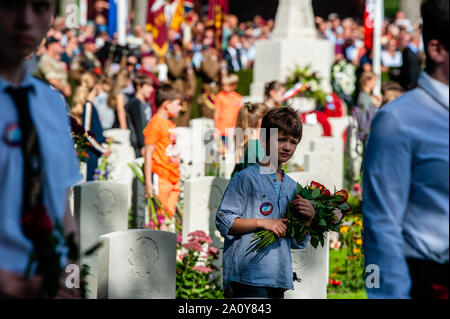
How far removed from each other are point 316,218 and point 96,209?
2808 millimetres

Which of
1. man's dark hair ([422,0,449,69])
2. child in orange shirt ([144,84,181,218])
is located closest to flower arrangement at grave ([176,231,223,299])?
child in orange shirt ([144,84,181,218])

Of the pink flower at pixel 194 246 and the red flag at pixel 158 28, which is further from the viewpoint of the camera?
the red flag at pixel 158 28

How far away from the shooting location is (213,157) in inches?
446

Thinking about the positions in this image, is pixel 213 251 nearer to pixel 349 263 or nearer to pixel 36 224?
pixel 349 263

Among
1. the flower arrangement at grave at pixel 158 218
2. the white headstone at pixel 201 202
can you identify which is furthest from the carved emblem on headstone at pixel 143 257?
the flower arrangement at grave at pixel 158 218

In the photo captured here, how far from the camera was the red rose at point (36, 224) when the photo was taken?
2602 millimetres

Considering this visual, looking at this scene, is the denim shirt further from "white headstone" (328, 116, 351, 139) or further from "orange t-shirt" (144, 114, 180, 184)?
"white headstone" (328, 116, 351, 139)

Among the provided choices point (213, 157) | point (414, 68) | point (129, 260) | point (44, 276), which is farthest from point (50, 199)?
point (414, 68)

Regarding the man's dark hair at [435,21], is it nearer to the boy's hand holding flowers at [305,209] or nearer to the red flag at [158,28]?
the boy's hand holding flowers at [305,209]

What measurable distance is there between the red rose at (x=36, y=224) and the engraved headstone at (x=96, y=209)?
432 cm

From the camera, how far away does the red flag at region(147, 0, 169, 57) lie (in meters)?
22.3

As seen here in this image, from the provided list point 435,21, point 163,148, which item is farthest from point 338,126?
point 435,21

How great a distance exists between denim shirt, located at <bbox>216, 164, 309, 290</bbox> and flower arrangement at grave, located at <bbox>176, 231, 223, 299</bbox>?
2.44 metres
